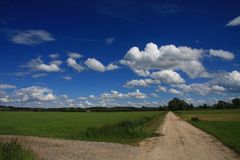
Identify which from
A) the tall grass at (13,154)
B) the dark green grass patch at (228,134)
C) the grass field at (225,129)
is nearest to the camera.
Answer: the tall grass at (13,154)

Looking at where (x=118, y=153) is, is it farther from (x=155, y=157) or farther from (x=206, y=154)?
(x=206, y=154)

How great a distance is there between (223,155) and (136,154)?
5067mm

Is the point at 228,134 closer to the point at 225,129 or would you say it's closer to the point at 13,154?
the point at 225,129

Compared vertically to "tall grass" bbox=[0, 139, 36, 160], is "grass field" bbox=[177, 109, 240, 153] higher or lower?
higher

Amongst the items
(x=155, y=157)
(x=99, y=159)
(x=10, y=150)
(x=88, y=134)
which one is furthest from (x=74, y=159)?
(x=88, y=134)

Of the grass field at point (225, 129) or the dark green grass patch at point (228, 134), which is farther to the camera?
the grass field at point (225, 129)

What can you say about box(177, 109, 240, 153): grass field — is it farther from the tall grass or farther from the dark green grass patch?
the tall grass

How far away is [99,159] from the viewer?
679 inches

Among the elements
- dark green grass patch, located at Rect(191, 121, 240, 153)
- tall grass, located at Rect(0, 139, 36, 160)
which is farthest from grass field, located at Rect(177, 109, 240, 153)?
tall grass, located at Rect(0, 139, 36, 160)

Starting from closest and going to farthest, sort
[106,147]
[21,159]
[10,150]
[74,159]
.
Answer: [21,159] < [10,150] < [74,159] < [106,147]

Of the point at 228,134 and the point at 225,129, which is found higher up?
the point at 225,129

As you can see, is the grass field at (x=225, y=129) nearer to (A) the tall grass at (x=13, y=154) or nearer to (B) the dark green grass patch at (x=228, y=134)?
(B) the dark green grass patch at (x=228, y=134)

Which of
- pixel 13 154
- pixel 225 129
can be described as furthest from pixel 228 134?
pixel 13 154

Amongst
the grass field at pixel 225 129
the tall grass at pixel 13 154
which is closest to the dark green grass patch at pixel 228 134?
the grass field at pixel 225 129
